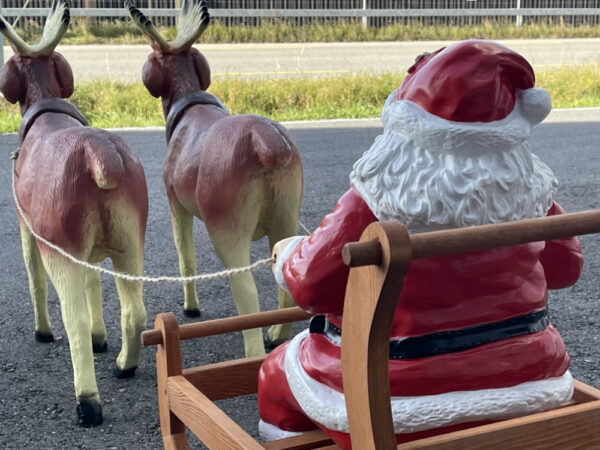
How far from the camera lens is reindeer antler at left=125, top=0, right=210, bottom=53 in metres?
3.16

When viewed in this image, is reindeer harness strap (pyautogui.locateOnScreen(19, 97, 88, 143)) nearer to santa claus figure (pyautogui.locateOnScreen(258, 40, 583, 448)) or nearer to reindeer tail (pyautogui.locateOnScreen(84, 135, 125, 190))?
reindeer tail (pyautogui.locateOnScreen(84, 135, 125, 190))

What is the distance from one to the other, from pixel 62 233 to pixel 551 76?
32.4 ft

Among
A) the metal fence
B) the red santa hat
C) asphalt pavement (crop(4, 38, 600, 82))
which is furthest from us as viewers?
the metal fence

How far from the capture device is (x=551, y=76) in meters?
11.2

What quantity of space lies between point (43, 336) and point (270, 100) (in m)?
6.42

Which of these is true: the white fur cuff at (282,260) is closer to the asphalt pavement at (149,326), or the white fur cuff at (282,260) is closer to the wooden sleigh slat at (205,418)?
the wooden sleigh slat at (205,418)

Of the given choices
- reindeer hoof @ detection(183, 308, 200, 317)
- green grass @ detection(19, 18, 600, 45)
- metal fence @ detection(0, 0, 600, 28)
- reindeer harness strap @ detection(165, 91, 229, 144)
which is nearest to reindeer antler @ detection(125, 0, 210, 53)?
reindeer harness strap @ detection(165, 91, 229, 144)

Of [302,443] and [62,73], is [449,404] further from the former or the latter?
[62,73]

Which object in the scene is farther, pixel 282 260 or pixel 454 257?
pixel 282 260

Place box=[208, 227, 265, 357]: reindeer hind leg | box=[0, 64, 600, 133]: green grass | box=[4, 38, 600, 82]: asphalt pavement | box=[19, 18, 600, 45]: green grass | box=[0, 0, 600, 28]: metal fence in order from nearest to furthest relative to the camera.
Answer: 1. box=[208, 227, 265, 357]: reindeer hind leg
2. box=[0, 64, 600, 133]: green grass
3. box=[4, 38, 600, 82]: asphalt pavement
4. box=[0, 0, 600, 28]: metal fence
5. box=[19, 18, 600, 45]: green grass

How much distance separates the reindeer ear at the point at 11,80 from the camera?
3.11 m

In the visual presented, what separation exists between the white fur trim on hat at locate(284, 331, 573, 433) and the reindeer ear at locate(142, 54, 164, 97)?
1.95 metres

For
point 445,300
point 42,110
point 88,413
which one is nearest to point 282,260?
point 445,300

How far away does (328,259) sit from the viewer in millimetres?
1596
